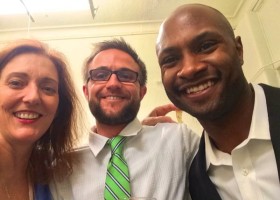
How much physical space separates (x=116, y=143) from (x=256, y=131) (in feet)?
1.96

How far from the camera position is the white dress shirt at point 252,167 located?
0.89m

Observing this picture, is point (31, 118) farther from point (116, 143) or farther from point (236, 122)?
Result: point (236, 122)

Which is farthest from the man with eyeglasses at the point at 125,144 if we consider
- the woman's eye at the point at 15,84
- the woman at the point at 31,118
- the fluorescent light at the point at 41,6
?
the fluorescent light at the point at 41,6

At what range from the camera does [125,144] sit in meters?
1.29

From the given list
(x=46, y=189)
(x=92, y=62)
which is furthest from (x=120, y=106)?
(x=46, y=189)

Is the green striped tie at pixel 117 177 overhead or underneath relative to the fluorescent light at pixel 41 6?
underneath

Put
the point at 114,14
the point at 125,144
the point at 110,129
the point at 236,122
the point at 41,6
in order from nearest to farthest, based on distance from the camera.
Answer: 1. the point at 236,122
2. the point at 125,144
3. the point at 110,129
4. the point at 41,6
5. the point at 114,14

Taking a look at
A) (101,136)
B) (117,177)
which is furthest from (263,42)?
(117,177)

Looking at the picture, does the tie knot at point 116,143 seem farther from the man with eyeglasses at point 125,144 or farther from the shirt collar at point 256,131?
the shirt collar at point 256,131

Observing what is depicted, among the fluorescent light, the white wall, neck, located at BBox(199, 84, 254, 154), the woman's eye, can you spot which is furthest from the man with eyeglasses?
Result: the white wall

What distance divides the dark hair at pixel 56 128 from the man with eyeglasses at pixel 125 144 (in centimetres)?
8

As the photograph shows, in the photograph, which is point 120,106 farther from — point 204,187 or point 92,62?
point 204,187

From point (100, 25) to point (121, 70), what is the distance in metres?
2.00

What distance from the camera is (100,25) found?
3.30 meters
